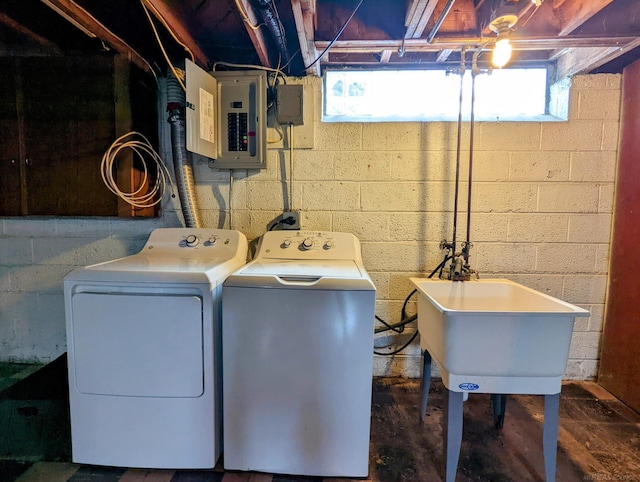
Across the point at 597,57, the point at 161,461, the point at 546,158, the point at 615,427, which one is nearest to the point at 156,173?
the point at 161,461

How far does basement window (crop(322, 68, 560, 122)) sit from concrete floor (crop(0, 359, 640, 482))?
1643 millimetres

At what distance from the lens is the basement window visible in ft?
→ 6.52

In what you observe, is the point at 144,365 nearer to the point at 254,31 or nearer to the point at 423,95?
the point at 254,31

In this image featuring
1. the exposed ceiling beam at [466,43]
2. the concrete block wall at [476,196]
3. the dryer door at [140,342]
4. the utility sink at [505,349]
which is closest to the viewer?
the utility sink at [505,349]

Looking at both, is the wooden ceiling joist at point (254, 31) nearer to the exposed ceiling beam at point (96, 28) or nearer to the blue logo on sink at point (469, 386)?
the exposed ceiling beam at point (96, 28)

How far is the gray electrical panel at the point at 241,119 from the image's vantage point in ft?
6.13

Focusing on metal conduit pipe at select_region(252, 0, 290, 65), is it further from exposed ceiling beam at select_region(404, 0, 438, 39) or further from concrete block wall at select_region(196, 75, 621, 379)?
exposed ceiling beam at select_region(404, 0, 438, 39)

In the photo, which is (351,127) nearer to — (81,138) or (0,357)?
(81,138)

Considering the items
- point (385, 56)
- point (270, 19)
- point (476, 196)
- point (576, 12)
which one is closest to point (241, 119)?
point (270, 19)

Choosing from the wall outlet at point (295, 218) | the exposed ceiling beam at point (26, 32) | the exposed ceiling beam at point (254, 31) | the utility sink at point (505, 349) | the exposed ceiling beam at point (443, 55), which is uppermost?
the exposed ceiling beam at point (26, 32)

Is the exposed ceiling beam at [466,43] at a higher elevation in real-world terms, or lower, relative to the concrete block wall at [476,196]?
higher

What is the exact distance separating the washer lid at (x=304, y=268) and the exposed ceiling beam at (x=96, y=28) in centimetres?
126

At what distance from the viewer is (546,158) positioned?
1896mm

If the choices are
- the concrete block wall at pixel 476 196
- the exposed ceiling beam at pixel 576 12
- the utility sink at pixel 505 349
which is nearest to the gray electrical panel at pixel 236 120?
the concrete block wall at pixel 476 196
